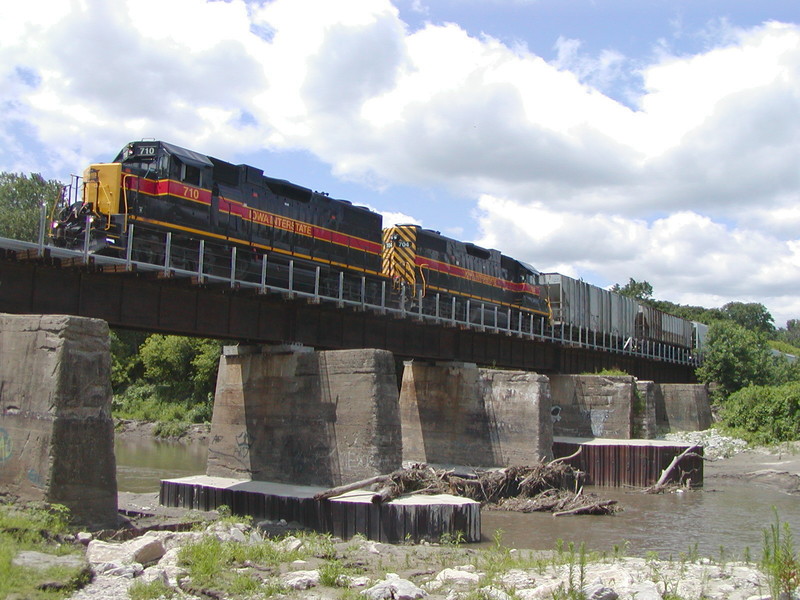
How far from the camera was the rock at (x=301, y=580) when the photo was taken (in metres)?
10.8

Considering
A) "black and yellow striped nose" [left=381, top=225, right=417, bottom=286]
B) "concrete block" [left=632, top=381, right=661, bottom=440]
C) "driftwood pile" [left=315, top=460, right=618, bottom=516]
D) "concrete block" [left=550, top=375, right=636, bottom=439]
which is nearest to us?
"driftwood pile" [left=315, top=460, right=618, bottom=516]

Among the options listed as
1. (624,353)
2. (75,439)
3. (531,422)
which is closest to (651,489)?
(531,422)

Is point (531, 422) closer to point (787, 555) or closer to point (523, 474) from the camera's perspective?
point (523, 474)

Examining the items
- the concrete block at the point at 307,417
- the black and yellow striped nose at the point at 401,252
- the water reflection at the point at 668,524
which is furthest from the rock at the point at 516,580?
the black and yellow striped nose at the point at 401,252

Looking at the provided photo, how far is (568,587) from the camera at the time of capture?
395 inches

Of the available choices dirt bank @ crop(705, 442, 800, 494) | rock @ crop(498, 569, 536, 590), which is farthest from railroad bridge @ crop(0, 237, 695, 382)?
dirt bank @ crop(705, 442, 800, 494)

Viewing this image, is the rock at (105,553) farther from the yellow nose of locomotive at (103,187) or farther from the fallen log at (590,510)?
the fallen log at (590,510)

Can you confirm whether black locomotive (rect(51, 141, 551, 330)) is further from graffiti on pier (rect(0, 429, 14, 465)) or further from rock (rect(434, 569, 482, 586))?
rock (rect(434, 569, 482, 586))

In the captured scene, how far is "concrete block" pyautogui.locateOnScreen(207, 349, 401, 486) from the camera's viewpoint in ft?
68.6

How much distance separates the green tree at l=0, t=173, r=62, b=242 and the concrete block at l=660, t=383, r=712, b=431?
48480 millimetres

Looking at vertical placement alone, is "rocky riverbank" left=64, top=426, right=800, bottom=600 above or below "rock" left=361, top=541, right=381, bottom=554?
above

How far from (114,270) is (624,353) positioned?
36125 millimetres

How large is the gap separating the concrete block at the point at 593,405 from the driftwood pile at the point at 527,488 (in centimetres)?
866

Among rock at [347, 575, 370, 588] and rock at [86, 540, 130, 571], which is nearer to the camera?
rock at [86, 540, 130, 571]
